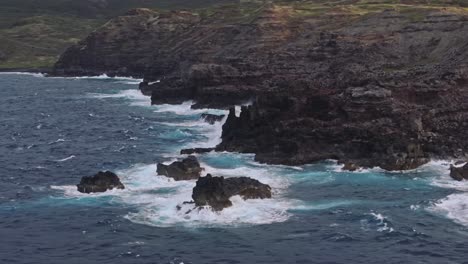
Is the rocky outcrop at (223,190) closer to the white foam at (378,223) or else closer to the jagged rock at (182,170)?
the jagged rock at (182,170)

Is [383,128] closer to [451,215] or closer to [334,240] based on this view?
[451,215]

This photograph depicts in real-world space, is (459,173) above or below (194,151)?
above

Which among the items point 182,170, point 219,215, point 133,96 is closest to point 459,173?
point 219,215

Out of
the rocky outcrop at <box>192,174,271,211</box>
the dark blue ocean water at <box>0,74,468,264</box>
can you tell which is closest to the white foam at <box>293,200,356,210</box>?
the dark blue ocean water at <box>0,74,468,264</box>

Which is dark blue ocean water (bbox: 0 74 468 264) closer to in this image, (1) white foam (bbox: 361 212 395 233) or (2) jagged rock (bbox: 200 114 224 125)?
(1) white foam (bbox: 361 212 395 233)

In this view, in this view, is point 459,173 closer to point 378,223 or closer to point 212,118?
point 378,223

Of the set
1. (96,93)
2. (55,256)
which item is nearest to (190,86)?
(96,93)

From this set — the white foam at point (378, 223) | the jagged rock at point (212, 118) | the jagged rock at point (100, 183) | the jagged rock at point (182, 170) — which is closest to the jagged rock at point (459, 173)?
the white foam at point (378, 223)
